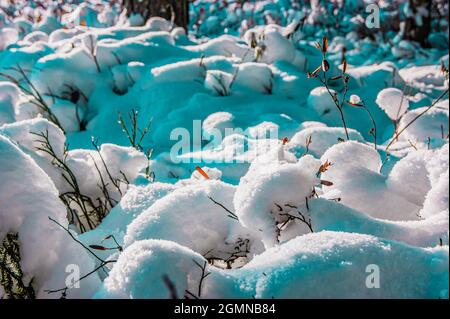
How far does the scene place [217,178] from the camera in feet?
6.64

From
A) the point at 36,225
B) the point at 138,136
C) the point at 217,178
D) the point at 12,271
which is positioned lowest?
the point at 138,136

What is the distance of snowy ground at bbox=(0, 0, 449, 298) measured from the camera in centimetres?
98

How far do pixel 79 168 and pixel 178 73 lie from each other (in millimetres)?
1663

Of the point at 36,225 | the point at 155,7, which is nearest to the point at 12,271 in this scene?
the point at 36,225

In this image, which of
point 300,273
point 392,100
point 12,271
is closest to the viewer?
point 300,273

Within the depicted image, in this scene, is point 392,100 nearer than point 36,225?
No

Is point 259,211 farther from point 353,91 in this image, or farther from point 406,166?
point 353,91

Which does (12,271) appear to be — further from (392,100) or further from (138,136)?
(392,100)

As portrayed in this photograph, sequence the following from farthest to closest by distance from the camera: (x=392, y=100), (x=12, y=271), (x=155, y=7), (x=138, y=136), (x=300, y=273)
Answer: (x=155, y=7)
(x=138, y=136)
(x=392, y=100)
(x=12, y=271)
(x=300, y=273)

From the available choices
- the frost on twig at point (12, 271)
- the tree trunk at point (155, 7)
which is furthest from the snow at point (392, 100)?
the tree trunk at point (155, 7)

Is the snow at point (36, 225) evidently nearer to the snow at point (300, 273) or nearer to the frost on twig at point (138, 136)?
→ the snow at point (300, 273)

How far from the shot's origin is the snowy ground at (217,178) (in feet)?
3.21

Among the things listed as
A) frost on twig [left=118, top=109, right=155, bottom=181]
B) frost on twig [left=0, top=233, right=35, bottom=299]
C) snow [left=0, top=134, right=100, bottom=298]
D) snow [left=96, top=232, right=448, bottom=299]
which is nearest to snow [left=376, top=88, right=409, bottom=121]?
frost on twig [left=118, top=109, right=155, bottom=181]

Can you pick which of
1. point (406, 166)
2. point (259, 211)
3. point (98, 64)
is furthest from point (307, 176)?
point (98, 64)
